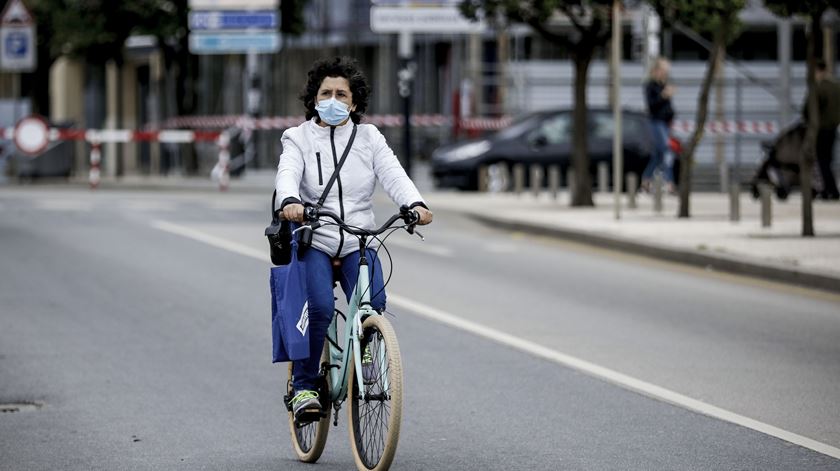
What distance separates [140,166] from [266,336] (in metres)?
36.8

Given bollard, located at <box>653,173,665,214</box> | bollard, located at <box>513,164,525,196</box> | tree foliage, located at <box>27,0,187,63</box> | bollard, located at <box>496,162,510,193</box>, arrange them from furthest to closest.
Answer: tree foliage, located at <box>27,0,187,63</box>, bollard, located at <box>496,162,510,193</box>, bollard, located at <box>513,164,525,196</box>, bollard, located at <box>653,173,665,214</box>

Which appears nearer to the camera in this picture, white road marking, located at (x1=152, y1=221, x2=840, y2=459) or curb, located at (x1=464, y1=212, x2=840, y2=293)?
white road marking, located at (x1=152, y1=221, x2=840, y2=459)

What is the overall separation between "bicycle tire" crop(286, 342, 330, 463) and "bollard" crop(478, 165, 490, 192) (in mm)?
22870

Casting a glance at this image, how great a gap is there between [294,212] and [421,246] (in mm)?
13514

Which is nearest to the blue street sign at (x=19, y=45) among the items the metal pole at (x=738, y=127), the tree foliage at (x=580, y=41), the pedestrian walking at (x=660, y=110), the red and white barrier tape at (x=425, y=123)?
the red and white barrier tape at (x=425, y=123)

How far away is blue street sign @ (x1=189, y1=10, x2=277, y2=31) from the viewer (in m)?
37.5

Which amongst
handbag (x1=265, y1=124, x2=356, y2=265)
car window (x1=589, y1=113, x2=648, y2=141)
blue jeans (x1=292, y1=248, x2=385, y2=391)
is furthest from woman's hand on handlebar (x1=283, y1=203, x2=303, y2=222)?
car window (x1=589, y1=113, x2=648, y2=141)

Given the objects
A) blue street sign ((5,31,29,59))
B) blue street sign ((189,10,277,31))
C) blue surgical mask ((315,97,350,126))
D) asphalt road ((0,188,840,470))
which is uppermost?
blue street sign ((189,10,277,31))

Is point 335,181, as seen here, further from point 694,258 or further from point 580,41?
point 580,41

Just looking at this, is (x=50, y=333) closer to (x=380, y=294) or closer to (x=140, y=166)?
(x=380, y=294)

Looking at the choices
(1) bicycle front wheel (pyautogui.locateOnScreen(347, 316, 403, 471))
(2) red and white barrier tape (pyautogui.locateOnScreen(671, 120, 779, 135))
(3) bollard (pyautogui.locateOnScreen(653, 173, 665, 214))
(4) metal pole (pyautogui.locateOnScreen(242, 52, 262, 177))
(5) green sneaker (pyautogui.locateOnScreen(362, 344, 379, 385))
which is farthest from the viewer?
(4) metal pole (pyautogui.locateOnScreen(242, 52, 262, 177))

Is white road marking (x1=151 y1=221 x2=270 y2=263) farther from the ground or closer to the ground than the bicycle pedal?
closer to the ground

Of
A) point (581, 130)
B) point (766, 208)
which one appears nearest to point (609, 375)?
point (766, 208)

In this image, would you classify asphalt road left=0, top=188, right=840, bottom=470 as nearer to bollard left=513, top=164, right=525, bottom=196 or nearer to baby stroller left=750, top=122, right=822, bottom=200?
baby stroller left=750, top=122, right=822, bottom=200
